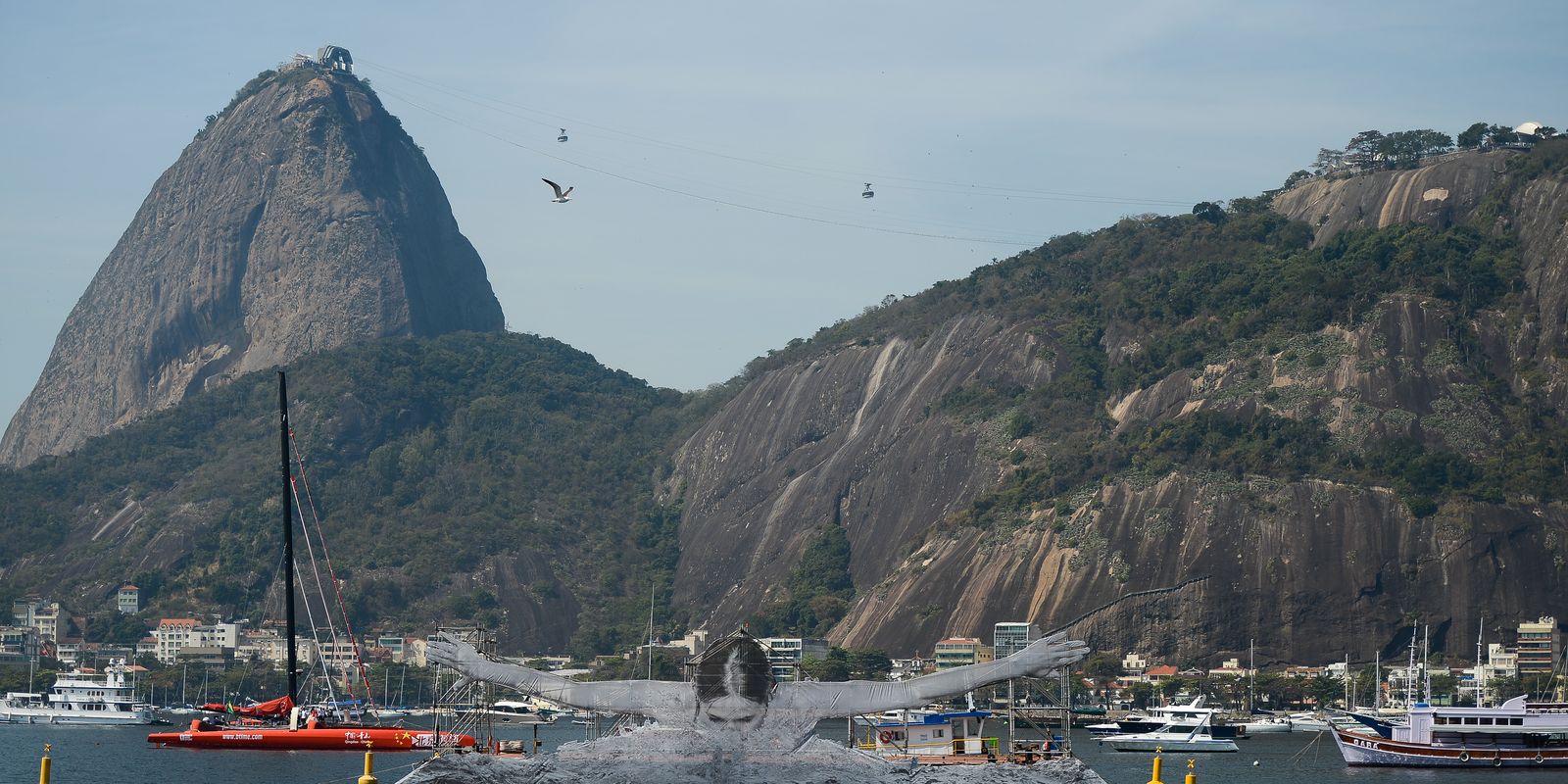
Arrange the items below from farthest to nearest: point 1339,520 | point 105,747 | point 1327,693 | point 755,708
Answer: point 1339,520 < point 1327,693 < point 105,747 < point 755,708

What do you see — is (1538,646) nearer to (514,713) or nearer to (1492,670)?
(1492,670)

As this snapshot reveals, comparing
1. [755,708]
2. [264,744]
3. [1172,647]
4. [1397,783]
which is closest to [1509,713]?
[1397,783]

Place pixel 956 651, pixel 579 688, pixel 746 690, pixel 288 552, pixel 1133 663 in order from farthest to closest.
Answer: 1. pixel 1133 663
2. pixel 956 651
3. pixel 288 552
4. pixel 579 688
5. pixel 746 690

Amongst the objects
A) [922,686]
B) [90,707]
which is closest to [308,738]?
[922,686]

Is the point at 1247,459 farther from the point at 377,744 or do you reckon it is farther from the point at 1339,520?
the point at 377,744

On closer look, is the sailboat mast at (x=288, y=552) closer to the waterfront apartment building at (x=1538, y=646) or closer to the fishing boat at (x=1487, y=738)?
the fishing boat at (x=1487, y=738)
